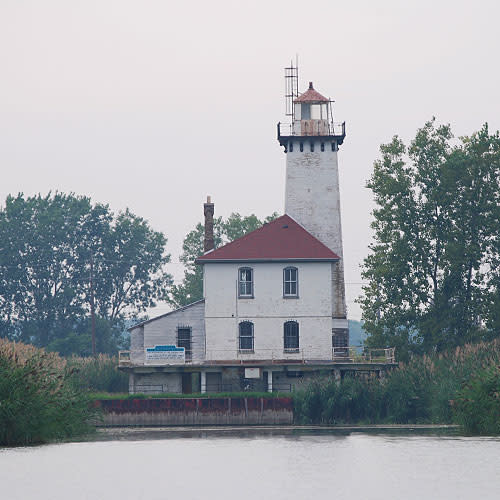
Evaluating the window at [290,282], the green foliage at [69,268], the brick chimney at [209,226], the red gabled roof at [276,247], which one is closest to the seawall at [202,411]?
the window at [290,282]

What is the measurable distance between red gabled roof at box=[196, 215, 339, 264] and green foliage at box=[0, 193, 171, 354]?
1495 inches

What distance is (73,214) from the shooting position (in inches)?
4188

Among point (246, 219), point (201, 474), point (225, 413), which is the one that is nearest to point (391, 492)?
point (201, 474)

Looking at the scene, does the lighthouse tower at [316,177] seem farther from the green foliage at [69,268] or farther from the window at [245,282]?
the green foliage at [69,268]

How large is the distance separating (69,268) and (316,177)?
4553cm

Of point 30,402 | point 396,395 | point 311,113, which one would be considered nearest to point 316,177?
point 311,113

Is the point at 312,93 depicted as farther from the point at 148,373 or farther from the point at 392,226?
the point at 148,373

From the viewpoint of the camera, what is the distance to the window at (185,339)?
60000mm

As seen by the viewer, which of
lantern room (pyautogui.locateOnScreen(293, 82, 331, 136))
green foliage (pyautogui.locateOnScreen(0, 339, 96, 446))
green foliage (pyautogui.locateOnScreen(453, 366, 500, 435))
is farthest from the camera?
lantern room (pyautogui.locateOnScreen(293, 82, 331, 136))

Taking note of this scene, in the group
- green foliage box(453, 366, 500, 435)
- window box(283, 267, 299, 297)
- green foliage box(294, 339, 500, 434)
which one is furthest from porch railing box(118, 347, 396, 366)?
green foliage box(453, 366, 500, 435)

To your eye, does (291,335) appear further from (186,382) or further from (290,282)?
(186,382)

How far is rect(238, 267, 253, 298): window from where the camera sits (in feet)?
195

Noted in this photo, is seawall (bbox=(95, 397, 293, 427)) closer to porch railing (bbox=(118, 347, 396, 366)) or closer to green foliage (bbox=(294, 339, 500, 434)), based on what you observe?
green foliage (bbox=(294, 339, 500, 434))

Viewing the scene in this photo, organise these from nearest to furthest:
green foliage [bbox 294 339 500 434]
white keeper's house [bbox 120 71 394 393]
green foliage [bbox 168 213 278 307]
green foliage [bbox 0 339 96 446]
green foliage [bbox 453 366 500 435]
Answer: green foliage [bbox 0 339 96 446]
green foliage [bbox 453 366 500 435]
green foliage [bbox 294 339 500 434]
white keeper's house [bbox 120 71 394 393]
green foliage [bbox 168 213 278 307]
